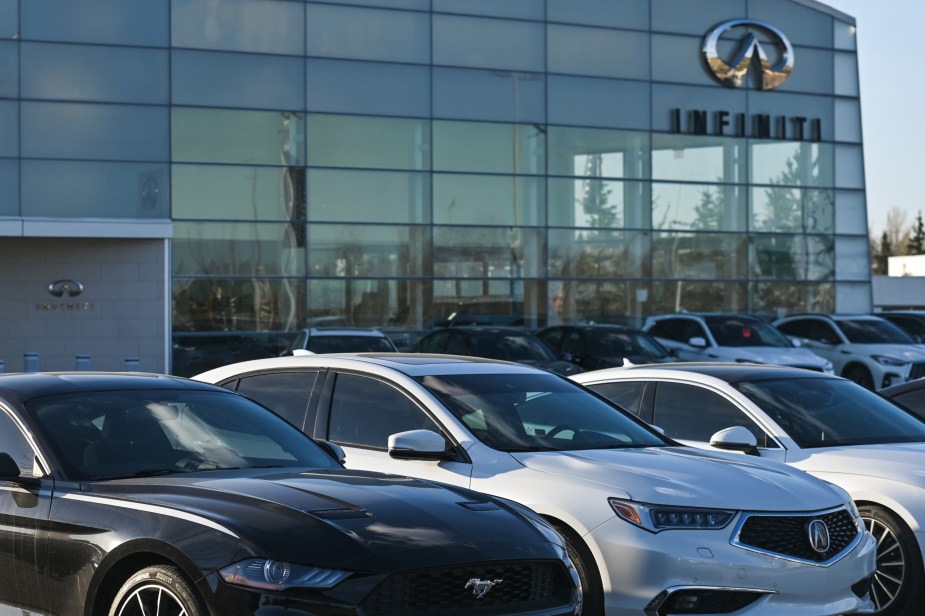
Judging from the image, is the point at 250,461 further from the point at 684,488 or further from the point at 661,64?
the point at 661,64

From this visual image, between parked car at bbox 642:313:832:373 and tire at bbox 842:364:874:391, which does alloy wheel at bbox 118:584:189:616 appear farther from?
tire at bbox 842:364:874:391

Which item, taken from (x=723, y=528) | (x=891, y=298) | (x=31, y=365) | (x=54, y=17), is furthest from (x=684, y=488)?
(x=891, y=298)

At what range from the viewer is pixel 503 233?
104 ft

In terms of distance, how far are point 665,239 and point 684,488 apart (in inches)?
1070

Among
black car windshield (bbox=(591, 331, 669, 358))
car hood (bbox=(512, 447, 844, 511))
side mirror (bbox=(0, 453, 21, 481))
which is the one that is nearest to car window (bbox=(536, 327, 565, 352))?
black car windshield (bbox=(591, 331, 669, 358))

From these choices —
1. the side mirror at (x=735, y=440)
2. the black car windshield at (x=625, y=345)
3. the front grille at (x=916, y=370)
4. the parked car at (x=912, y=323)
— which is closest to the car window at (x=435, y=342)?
the black car windshield at (x=625, y=345)

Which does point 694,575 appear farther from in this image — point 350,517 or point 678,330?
point 678,330

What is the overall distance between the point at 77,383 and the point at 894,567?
4.69 m

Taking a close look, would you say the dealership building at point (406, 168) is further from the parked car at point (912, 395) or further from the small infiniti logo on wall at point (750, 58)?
the parked car at point (912, 395)

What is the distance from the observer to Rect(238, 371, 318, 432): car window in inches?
321

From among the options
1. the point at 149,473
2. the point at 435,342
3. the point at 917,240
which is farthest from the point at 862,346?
the point at 917,240

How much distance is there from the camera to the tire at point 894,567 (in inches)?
298

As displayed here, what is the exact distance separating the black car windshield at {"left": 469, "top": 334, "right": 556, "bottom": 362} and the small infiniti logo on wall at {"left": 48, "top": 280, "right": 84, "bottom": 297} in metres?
10.2

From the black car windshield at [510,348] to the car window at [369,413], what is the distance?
13.0 metres
